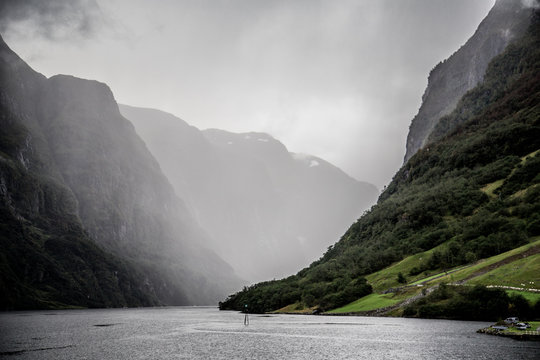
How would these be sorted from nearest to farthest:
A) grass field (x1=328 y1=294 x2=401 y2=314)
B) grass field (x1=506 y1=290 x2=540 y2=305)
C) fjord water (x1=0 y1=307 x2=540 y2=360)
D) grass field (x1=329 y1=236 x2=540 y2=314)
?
fjord water (x1=0 y1=307 x2=540 y2=360) < grass field (x1=506 y1=290 x2=540 y2=305) < grass field (x1=329 y1=236 x2=540 y2=314) < grass field (x1=328 y1=294 x2=401 y2=314)

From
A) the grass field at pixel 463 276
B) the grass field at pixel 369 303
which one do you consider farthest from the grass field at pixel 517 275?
the grass field at pixel 369 303

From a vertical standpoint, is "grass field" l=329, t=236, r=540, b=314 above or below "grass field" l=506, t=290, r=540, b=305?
above

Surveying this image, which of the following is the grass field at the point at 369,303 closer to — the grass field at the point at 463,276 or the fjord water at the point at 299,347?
the grass field at the point at 463,276

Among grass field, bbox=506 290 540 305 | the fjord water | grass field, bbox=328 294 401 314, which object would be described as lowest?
the fjord water

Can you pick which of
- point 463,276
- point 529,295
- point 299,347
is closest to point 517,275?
point 529,295

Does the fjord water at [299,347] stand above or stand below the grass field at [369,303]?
below

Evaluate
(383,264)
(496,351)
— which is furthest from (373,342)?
(383,264)

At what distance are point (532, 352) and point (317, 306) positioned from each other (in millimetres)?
133708

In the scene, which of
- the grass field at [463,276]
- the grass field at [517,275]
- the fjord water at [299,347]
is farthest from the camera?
the grass field at [463,276]

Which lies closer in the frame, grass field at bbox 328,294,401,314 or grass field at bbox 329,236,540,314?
grass field at bbox 329,236,540,314

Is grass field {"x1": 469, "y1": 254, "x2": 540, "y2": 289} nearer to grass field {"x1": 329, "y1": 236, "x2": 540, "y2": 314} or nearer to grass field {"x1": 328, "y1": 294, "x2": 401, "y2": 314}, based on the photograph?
grass field {"x1": 329, "y1": 236, "x2": 540, "y2": 314}

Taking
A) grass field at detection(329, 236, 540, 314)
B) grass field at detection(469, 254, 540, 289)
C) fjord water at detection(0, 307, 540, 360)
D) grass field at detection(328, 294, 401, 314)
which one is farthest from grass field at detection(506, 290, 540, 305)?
grass field at detection(328, 294, 401, 314)

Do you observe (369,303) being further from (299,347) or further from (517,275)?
(299,347)

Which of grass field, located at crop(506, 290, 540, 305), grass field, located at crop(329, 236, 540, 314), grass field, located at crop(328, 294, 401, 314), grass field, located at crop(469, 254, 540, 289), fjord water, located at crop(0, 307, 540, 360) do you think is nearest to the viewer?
fjord water, located at crop(0, 307, 540, 360)
